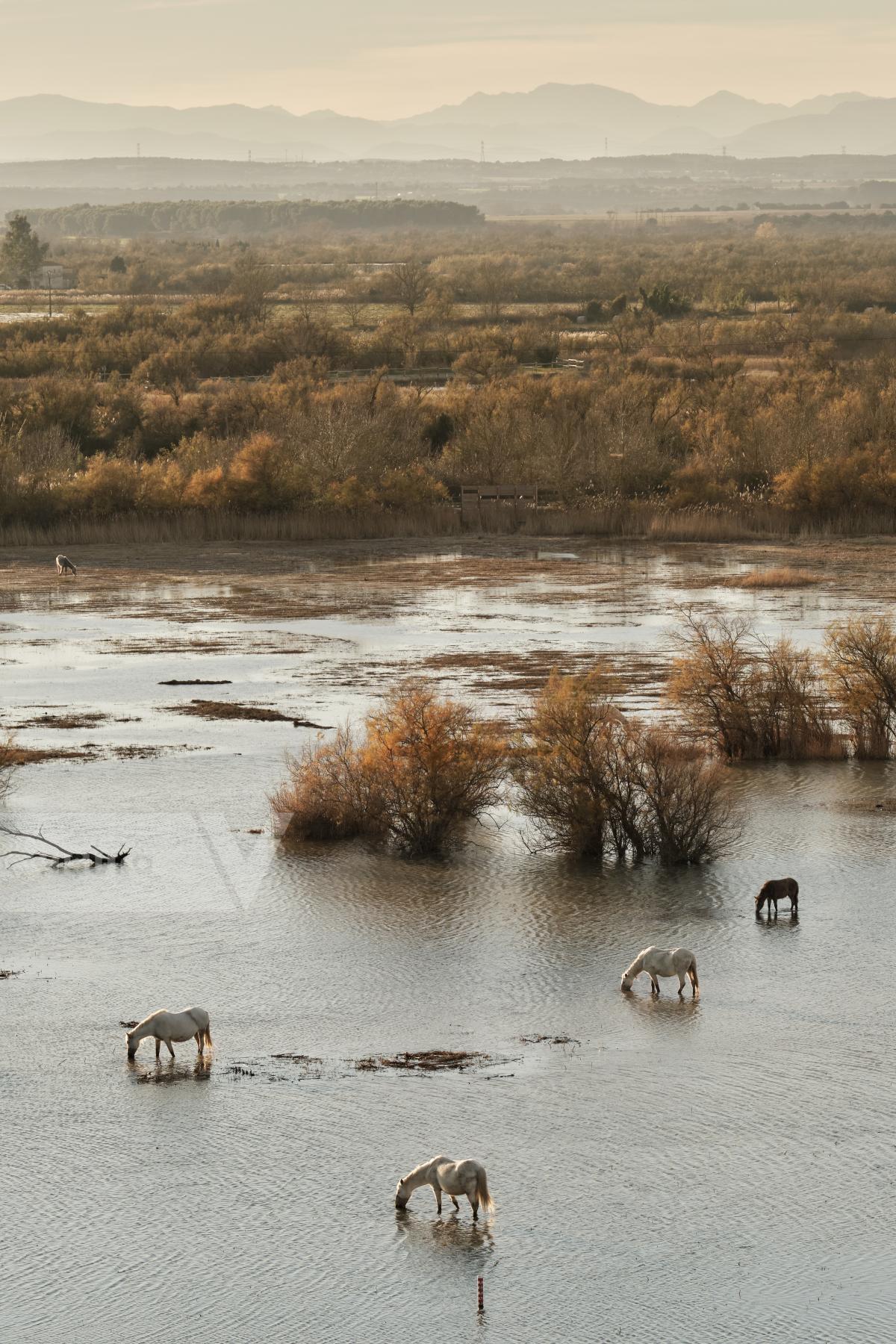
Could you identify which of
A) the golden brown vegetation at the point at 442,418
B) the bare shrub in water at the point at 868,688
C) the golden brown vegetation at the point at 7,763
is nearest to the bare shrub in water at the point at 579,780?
the bare shrub in water at the point at 868,688

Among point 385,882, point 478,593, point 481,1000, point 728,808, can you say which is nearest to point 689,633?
point 478,593

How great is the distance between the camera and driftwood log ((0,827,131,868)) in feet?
77.1

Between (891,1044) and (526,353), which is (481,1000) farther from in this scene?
(526,353)

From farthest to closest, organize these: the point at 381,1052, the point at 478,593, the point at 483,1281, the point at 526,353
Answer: the point at 526,353 → the point at 478,593 → the point at 381,1052 → the point at 483,1281

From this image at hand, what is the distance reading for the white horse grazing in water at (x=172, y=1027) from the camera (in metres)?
16.8

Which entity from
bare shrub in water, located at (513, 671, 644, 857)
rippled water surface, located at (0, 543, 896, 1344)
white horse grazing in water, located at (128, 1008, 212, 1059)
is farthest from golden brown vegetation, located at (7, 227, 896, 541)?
white horse grazing in water, located at (128, 1008, 212, 1059)

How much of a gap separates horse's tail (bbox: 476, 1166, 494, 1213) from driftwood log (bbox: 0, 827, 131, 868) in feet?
34.6

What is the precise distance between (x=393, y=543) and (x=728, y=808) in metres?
30.3

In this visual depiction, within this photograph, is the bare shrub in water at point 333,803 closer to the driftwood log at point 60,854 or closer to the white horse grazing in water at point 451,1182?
the driftwood log at point 60,854

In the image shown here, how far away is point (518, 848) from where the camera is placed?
80.0ft

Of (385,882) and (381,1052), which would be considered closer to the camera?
(381,1052)

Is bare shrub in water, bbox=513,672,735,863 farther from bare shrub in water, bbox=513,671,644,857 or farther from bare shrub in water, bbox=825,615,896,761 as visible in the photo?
bare shrub in water, bbox=825,615,896,761

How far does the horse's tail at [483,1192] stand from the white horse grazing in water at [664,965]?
487cm

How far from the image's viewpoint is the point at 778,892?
21.2 metres
